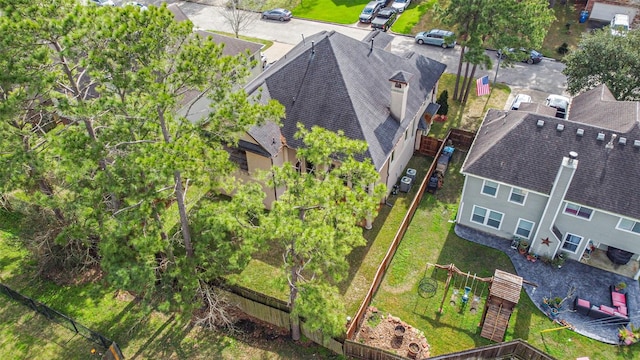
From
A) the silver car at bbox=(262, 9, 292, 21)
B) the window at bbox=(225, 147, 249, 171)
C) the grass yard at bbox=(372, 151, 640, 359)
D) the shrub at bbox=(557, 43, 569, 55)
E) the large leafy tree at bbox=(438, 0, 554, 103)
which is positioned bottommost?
the grass yard at bbox=(372, 151, 640, 359)

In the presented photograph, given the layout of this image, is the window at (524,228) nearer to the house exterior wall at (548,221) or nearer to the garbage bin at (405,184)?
the house exterior wall at (548,221)

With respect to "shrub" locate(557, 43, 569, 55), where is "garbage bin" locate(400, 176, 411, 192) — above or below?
below

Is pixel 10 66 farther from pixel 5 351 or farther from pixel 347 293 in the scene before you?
pixel 347 293

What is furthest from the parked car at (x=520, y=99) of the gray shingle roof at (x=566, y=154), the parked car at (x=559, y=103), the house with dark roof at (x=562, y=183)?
the gray shingle roof at (x=566, y=154)

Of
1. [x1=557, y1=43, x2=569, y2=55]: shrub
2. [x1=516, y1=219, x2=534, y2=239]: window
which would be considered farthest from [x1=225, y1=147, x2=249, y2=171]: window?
[x1=557, y1=43, x2=569, y2=55]: shrub

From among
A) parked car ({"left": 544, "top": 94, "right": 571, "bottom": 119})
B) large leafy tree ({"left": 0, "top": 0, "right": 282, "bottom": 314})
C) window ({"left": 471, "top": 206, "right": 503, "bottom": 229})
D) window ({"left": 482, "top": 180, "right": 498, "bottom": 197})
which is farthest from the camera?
parked car ({"left": 544, "top": 94, "right": 571, "bottom": 119})

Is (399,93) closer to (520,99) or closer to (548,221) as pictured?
(548,221)

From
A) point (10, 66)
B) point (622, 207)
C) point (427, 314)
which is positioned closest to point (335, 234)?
point (427, 314)

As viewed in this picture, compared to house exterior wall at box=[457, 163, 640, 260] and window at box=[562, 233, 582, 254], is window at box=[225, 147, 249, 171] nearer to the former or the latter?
house exterior wall at box=[457, 163, 640, 260]
